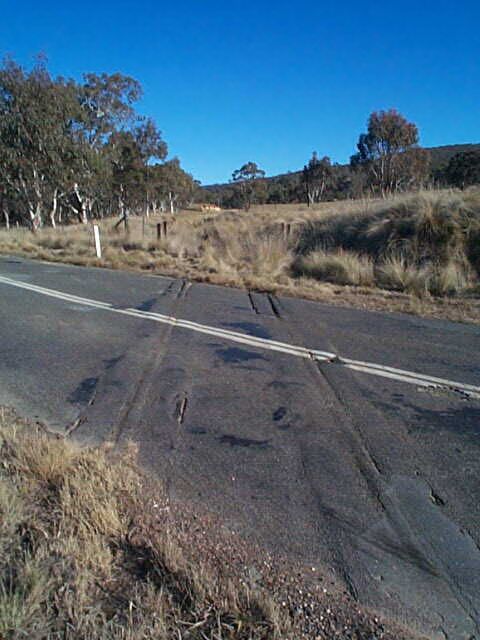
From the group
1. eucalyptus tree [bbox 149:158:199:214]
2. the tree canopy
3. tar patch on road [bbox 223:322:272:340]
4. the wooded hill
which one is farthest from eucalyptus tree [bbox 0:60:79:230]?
the wooded hill

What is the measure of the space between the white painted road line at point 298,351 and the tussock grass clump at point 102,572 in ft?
9.05

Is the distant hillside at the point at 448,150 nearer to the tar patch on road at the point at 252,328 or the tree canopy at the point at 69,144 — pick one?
the tree canopy at the point at 69,144

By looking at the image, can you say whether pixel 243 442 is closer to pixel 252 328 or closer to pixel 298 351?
pixel 298 351

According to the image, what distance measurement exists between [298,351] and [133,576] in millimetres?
3292

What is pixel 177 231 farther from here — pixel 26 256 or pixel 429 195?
pixel 429 195

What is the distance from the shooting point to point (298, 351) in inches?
179

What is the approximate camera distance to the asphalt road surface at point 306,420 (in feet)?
5.98

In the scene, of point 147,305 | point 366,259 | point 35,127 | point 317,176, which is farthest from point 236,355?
point 317,176

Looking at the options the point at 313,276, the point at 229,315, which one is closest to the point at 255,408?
the point at 229,315

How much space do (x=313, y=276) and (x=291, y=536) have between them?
910 centimetres

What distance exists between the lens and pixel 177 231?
64.7ft

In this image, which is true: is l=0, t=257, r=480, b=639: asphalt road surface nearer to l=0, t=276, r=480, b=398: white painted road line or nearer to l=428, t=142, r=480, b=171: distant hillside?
l=0, t=276, r=480, b=398: white painted road line

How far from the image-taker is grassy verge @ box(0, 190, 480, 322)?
7.74 m

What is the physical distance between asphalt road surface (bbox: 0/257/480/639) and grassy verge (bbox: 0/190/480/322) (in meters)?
1.93
